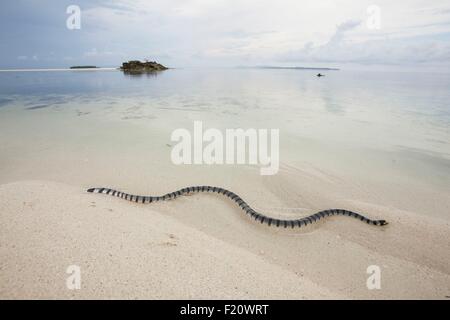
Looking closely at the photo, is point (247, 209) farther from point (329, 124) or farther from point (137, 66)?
point (137, 66)

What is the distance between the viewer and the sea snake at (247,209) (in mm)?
5968

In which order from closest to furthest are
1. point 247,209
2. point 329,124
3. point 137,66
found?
point 247,209 → point 329,124 → point 137,66

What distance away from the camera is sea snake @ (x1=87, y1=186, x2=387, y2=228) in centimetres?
597

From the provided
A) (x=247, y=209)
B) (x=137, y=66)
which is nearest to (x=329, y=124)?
(x=247, y=209)

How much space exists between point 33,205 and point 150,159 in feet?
13.9

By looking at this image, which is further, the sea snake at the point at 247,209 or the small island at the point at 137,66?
the small island at the point at 137,66

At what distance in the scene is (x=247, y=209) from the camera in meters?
6.50

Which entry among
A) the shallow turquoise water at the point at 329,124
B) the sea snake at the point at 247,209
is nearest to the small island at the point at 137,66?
the shallow turquoise water at the point at 329,124

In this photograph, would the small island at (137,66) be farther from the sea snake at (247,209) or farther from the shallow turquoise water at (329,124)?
the sea snake at (247,209)

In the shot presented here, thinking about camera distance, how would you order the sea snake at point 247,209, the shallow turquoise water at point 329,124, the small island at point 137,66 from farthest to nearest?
the small island at point 137,66
the shallow turquoise water at point 329,124
the sea snake at point 247,209

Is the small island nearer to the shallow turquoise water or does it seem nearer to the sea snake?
the shallow turquoise water

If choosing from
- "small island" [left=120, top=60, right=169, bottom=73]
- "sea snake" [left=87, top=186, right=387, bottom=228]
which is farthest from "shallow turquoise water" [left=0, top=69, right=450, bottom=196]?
"small island" [left=120, top=60, right=169, bottom=73]
